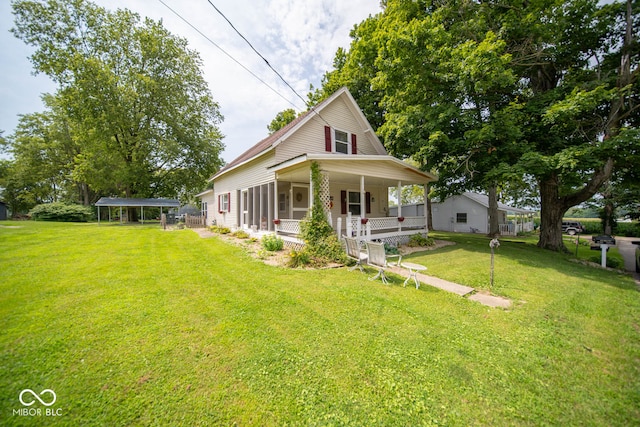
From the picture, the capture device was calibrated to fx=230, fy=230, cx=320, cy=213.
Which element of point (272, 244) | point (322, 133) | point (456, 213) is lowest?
point (272, 244)

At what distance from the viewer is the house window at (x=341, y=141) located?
13.3 m

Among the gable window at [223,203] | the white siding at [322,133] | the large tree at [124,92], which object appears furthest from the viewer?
the large tree at [124,92]

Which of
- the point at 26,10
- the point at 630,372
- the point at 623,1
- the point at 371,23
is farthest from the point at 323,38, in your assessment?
the point at 26,10

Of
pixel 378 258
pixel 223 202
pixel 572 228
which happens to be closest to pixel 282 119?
pixel 223 202

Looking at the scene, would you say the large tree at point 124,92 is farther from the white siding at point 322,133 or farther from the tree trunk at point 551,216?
the tree trunk at point 551,216

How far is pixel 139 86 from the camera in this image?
25.7 m

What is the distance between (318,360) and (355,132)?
44.0ft

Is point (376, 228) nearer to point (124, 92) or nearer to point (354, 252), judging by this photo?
point (354, 252)

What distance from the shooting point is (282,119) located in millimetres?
25906

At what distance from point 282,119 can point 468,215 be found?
77.6 ft

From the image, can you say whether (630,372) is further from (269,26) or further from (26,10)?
(26,10)

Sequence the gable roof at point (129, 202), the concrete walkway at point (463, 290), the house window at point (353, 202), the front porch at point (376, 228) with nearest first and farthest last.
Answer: the concrete walkway at point (463, 290)
the front porch at point (376, 228)
the house window at point (353, 202)
the gable roof at point (129, 202)

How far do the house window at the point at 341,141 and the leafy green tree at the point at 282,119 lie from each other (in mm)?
12989

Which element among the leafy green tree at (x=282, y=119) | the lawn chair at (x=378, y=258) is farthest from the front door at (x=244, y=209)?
the leafy green tree at (x=282, y=119)
